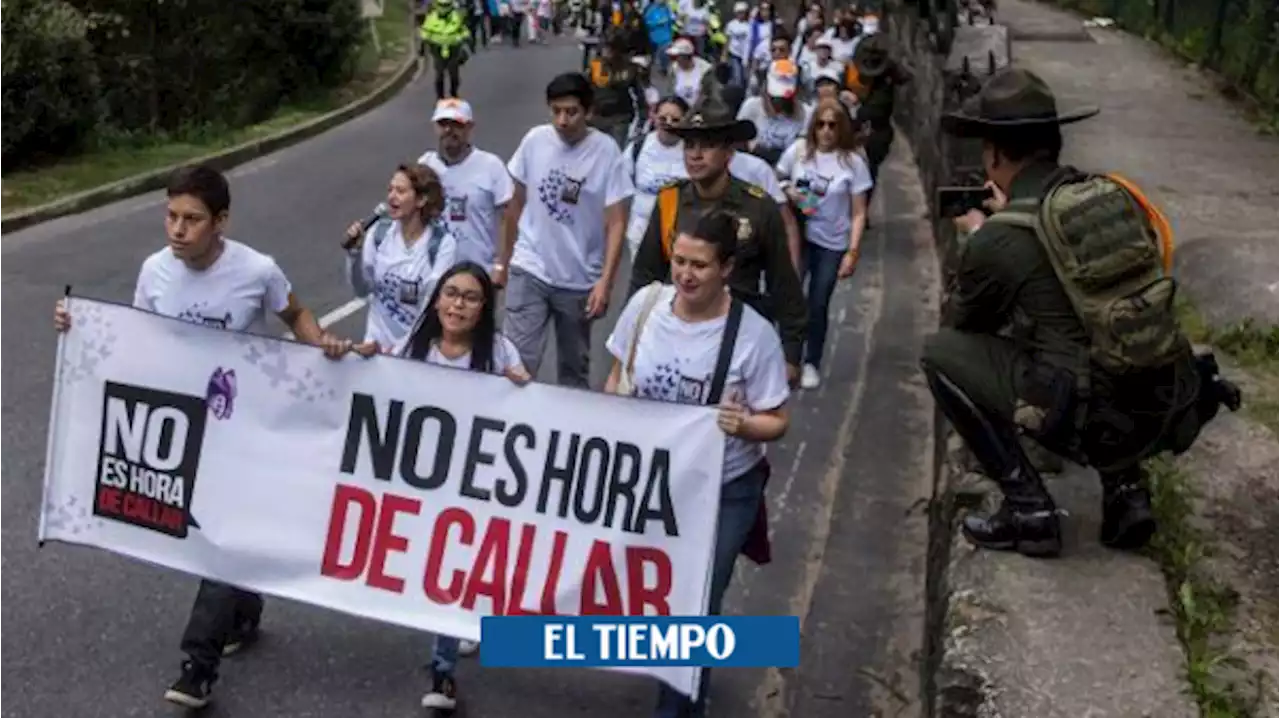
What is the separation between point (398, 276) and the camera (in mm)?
6070

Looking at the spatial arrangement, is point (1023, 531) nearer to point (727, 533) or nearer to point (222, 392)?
point (727, 533)

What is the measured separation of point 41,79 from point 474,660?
40.7 ft

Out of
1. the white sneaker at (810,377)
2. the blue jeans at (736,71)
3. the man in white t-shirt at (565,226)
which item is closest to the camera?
the man in white t-shirt at (565,226)

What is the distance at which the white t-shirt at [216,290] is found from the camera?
5273mm

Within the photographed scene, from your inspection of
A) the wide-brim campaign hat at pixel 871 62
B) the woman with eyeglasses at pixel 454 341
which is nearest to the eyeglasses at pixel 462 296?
the woman with eyeglasses at pixel 454 341

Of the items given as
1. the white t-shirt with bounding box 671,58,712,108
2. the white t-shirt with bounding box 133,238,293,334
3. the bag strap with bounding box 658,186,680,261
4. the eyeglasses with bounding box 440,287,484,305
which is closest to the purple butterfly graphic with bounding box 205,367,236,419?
the white t-shirt with bounding box 133,238,293,334

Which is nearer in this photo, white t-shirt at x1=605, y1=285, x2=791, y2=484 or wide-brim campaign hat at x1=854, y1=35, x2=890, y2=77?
white t-shirt at x1=605, y1=285, x2=791, y2=484

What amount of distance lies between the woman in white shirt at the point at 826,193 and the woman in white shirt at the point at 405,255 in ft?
11.0

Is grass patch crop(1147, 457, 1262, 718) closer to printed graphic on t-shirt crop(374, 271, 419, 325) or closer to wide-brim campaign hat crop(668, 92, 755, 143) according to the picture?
wide-brim campaign hat crop(668, 92, 755, 143)

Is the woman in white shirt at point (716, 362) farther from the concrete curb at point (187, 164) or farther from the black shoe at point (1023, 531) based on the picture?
the concrete curb at point (187, 164)

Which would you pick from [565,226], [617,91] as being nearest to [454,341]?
[565,226]

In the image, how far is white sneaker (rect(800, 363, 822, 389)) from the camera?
9.45 meters

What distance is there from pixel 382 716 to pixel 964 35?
12727mm

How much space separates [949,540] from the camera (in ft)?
18.1
